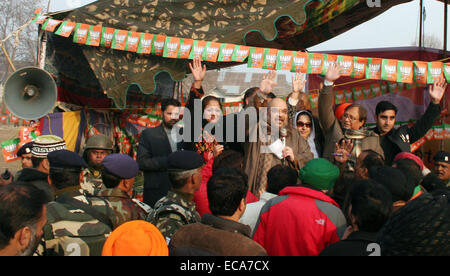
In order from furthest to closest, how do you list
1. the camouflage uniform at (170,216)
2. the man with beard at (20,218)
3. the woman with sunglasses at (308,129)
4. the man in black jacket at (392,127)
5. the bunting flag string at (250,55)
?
the bunting flag string at (250,55), the woman with sunglasses at (308,129), the man in black jacket at (392,127), the camouflage uniform at (170,216), the man with beard at (20,218)

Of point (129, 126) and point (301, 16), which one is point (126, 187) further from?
point (129, 126)

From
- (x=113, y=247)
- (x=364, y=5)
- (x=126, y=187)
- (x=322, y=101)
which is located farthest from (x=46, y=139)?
(x=364, y=5)

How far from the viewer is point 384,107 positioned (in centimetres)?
392

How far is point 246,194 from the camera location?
208 cm

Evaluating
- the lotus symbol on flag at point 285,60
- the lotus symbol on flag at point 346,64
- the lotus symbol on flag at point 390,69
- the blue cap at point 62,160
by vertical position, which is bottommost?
the blue cap at point 62,160

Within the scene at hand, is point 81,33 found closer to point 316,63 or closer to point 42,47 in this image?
point 42,47

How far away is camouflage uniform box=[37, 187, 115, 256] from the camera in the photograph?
1937 mm

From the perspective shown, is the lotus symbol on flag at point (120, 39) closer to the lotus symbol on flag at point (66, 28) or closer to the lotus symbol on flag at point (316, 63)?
the lotus symbol on flag at point (66, 28)

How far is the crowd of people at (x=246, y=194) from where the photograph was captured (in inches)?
60.7

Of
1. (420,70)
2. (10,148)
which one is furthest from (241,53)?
(10,148)

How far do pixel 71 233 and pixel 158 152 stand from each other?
217 cm

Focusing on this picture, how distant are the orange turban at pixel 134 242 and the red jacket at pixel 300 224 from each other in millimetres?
942

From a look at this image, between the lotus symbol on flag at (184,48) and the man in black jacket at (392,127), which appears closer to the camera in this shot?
the man in black jacket at (392,127)

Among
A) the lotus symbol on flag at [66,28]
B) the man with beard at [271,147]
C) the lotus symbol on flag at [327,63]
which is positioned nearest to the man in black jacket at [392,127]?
the lotus symbol on flag at [327,63]
